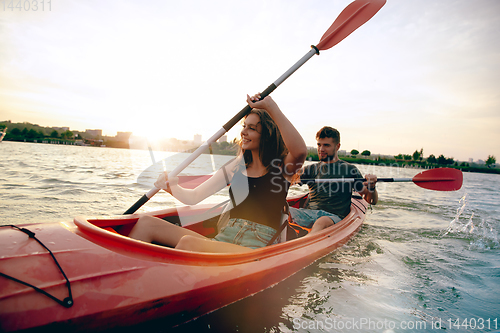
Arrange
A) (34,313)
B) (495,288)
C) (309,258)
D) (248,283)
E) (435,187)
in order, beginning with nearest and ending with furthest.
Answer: (34,313)
(248,283)
(309,258)
(495,288)
(435,187)

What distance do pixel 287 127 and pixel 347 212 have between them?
2.78 metres

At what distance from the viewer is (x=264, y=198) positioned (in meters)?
1.98

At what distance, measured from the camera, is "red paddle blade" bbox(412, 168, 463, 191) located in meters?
4.23

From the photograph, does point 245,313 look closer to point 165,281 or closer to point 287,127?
point 165,281

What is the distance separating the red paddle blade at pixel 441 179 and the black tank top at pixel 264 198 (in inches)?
133

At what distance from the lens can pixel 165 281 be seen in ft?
4.94

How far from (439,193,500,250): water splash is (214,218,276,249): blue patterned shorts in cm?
429

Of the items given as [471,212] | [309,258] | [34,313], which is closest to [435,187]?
[309,258]

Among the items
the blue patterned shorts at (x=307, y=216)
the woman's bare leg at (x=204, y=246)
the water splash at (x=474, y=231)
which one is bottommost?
the water splash at (x=474, y=231)

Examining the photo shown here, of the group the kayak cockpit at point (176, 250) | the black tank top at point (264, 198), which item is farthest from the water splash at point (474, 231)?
the black tank top at point (264, 198)

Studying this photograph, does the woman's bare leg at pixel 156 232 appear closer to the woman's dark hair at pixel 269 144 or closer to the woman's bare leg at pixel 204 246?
the woman's bare leg at pixel 204 246

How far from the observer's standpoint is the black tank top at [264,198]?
1962 mm

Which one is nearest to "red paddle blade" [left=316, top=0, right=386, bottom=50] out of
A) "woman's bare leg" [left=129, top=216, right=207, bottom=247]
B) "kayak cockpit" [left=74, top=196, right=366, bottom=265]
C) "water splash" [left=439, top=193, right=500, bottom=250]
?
"kayak cockpit" [left=74, top=196, right=366, bottom=265]

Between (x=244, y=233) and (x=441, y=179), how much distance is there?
13.4 ft
